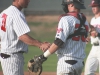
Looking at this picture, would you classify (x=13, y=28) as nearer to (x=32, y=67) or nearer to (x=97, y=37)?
(x=32, y=67)

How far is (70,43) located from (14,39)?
776 millimetres

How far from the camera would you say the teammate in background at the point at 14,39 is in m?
5.68

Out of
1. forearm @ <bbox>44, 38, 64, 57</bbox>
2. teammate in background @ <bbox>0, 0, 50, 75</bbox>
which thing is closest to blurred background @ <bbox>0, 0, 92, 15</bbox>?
teammate in background @ <bbox>0, 0, 50, 75</bbox>

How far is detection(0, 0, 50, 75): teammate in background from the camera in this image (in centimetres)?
568

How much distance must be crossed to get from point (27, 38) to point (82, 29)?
77 centimetres

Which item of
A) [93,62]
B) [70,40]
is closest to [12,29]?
[70,40]

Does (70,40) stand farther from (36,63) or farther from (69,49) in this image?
(36,63)

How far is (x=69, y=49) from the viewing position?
564cm

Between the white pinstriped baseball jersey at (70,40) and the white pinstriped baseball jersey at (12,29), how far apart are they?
1.63 feet

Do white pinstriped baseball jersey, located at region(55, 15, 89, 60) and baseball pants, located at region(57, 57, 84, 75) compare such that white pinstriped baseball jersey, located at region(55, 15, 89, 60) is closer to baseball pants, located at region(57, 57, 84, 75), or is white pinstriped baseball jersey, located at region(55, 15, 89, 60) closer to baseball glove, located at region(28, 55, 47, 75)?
baseball pants, located at region(57, 57, 84, 75)

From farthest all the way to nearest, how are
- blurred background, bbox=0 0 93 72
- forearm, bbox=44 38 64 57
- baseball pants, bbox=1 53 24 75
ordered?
blurred background, bbox=0 0 93 72, baseball pants, bbox=1 53 24 75, forearm, bbox=44 38 64 57

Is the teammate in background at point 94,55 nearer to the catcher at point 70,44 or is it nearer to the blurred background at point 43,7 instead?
the catcher at point 70,44

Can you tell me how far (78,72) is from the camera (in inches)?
228

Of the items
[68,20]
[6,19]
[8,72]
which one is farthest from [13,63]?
[68,20]
